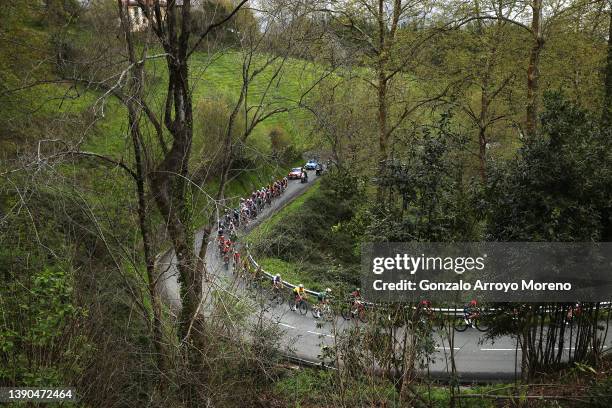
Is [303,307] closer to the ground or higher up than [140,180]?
closer to the ground

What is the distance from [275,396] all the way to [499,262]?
5.27 meters

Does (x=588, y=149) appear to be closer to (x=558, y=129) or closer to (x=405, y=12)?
(x=558, y=129)

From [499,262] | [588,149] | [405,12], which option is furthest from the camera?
[405,12]

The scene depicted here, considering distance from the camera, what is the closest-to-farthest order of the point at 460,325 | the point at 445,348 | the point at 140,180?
1. the point at 140,180
2. the point at 445,348
3. the point at 460,325

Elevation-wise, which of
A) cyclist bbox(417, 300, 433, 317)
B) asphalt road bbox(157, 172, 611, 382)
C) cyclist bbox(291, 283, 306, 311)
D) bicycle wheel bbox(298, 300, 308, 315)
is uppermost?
cyclist bbox(417, 300, 433, 317)

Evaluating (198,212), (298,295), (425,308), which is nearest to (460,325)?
(298,295)

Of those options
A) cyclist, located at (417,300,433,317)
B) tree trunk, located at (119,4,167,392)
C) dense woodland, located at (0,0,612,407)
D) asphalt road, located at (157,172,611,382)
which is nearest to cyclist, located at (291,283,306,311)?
asphalt road, located at (157,172,611,382)

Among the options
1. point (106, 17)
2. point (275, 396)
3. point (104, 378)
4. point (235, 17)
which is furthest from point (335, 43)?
point (104, 378)

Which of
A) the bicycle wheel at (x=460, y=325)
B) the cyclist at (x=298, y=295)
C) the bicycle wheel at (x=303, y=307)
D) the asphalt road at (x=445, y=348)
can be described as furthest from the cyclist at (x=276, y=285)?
the bicycle wheel at (x=460, y=325)

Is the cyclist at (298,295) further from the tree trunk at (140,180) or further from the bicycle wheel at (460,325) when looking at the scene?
the tree trunk at (140,180)

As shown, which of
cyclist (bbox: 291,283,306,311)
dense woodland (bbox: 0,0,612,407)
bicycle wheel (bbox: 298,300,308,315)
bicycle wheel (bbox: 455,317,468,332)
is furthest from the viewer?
bicycle wheel (bbox: 298,300,308,315)

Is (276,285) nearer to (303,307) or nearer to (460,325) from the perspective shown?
(303,307)

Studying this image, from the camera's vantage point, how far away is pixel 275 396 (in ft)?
35.8

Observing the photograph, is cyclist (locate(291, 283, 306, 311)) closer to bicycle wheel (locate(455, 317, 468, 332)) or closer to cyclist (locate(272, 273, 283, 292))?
cyclist (locate(272, 273, 283, 292))
